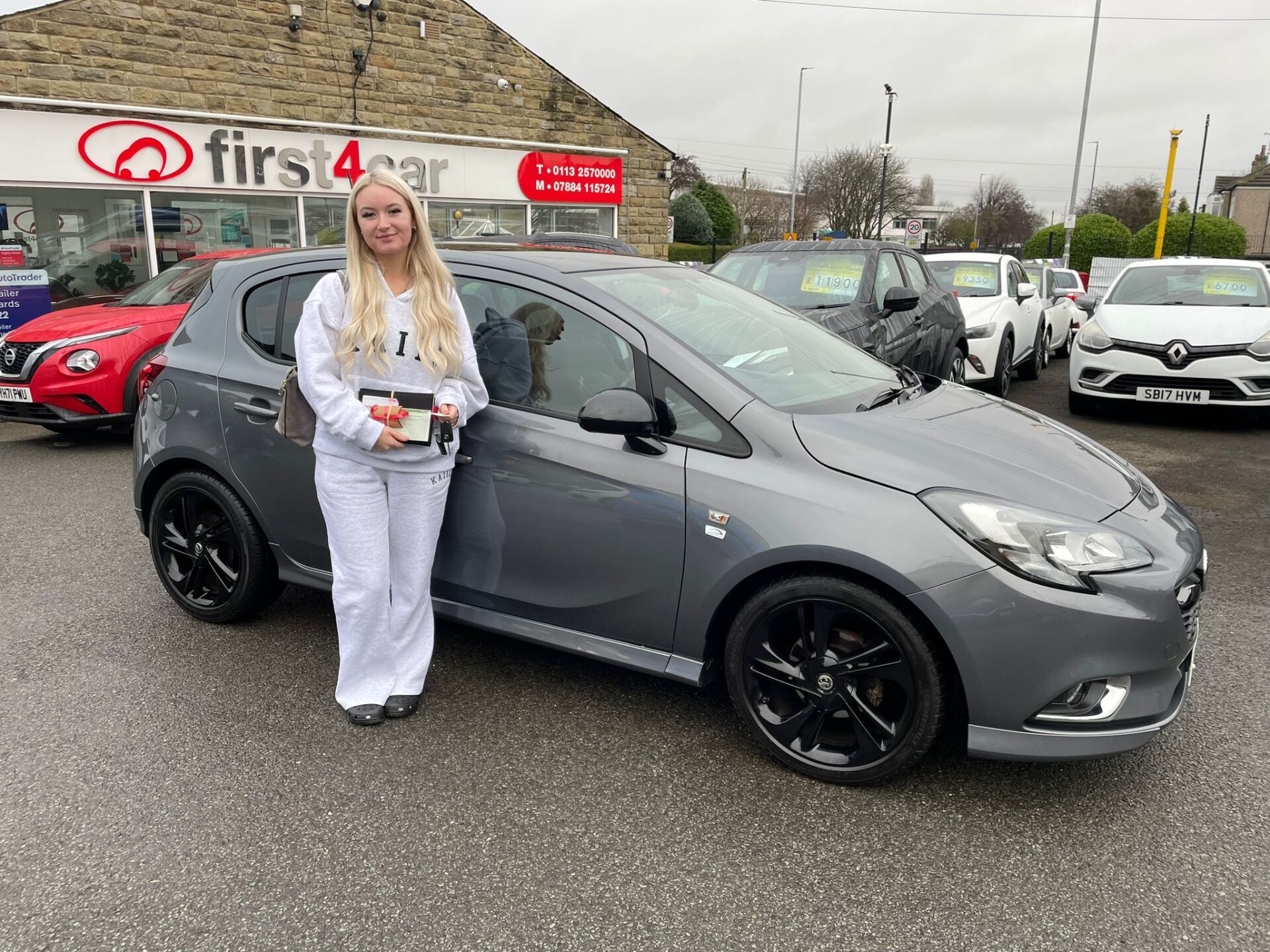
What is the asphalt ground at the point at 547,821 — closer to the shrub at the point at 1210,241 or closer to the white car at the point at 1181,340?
the white car at the point at 1181,340

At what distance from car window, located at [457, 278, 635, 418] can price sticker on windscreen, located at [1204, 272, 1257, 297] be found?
8016 millimetres

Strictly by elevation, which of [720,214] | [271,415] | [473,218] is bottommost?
[271,415]

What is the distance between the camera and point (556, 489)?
307 centimetres

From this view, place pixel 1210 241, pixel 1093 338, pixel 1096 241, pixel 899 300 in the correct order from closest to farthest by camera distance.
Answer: pixel 899 300 → pixel 1093 338 → pixel 1210 241 → pixel 1096 241

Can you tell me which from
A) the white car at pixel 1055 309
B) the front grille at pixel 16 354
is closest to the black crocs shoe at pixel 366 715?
the front grille at pixel 16 354

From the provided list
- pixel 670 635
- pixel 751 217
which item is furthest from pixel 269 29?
pixel 751 217

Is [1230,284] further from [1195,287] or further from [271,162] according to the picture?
[271,162]

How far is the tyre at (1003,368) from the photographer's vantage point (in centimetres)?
945

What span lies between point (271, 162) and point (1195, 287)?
41.9 feet

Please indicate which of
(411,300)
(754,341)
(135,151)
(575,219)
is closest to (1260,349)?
(754,341)

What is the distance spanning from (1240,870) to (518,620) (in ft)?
7.33

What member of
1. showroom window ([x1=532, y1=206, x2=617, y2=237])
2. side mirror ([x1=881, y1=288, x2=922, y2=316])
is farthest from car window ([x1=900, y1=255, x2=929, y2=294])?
showroom window ([x1=532, y1=206, x2=617, y2=237])

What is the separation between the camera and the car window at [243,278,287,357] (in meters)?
3.77

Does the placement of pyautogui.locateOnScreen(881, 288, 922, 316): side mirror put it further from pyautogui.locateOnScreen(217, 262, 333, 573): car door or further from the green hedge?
the green hedge
